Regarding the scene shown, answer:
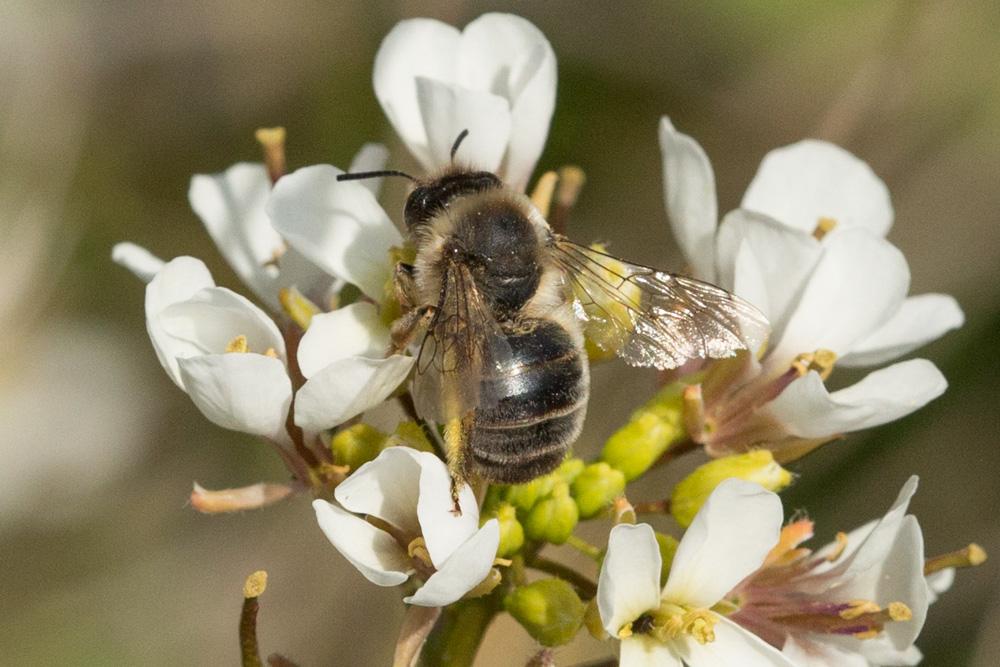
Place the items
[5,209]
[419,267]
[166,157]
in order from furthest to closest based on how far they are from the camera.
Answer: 1. [166,157]
2. [5,209]
3. [419,267]

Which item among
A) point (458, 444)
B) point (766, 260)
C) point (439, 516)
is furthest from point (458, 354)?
point (766, 260)

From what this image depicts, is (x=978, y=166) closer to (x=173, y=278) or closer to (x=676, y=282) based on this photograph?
(x=676, y=282)

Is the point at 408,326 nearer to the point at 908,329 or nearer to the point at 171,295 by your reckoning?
the point at 171,295

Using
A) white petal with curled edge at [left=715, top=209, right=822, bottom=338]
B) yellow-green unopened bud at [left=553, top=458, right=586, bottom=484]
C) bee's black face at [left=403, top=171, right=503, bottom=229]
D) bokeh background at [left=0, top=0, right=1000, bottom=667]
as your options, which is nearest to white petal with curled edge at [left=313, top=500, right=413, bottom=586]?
yellow-green unopened bud at [left=553, top=458, right=586, bottom=484]

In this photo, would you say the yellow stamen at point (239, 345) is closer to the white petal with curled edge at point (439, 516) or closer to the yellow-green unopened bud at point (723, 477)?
the white petal with curled edge at point (439, 516)

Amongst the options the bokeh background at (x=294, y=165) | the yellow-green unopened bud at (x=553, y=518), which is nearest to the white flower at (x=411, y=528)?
the yellow-green unopened bud at (x=553, y=518)

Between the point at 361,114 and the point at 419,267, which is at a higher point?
the point at 419,267

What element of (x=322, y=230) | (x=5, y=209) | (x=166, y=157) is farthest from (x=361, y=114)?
(x=322, y=230)

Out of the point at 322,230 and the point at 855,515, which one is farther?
the point at 855,515
